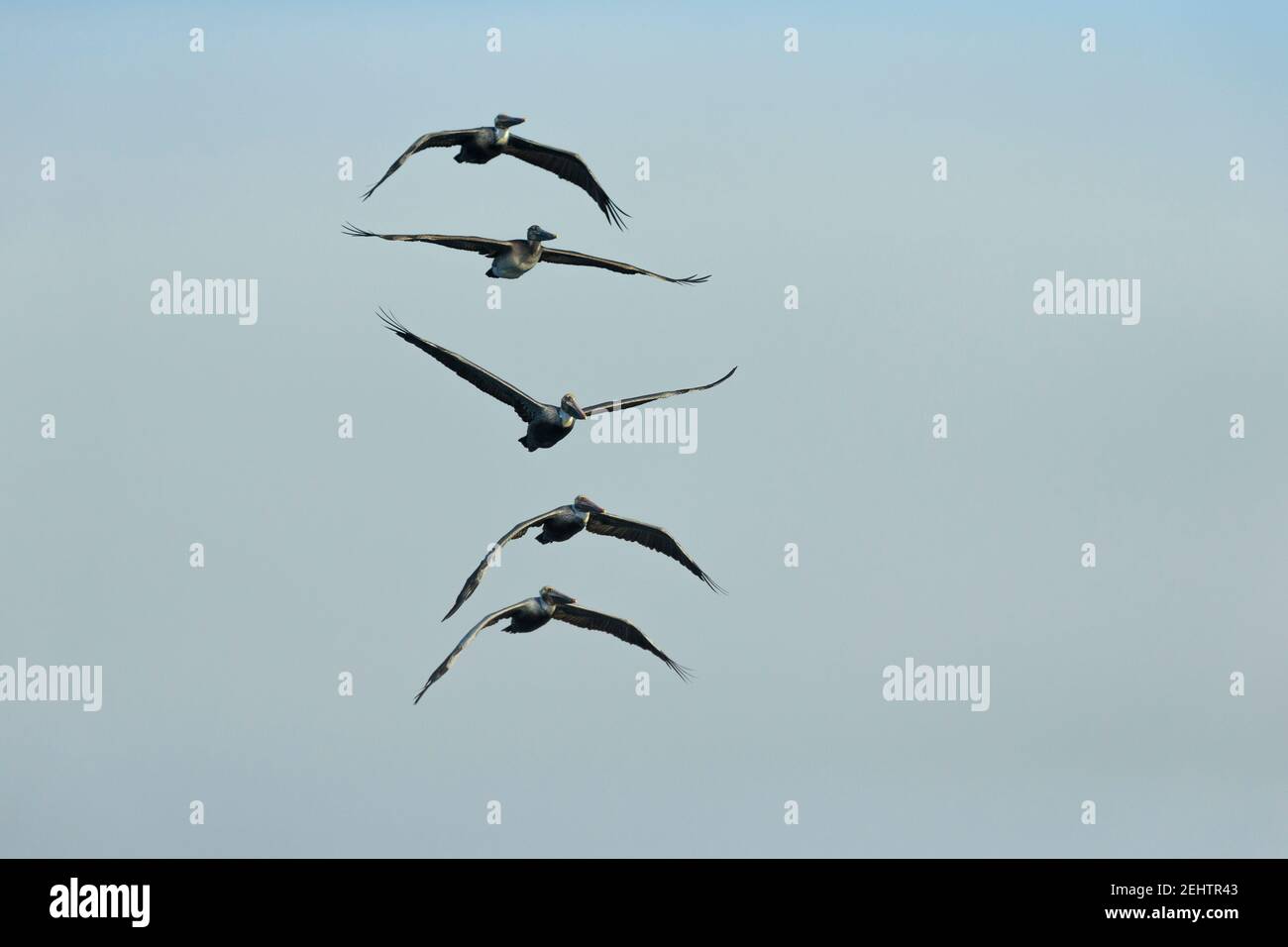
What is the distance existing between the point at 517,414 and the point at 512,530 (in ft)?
11.6

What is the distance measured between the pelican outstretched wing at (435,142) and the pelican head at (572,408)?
555 centimetres

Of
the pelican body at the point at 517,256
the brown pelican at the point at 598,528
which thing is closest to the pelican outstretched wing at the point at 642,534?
the brown pelican at the point at 598,528

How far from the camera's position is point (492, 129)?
5188 centimetres

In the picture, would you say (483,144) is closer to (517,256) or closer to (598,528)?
(517,256)

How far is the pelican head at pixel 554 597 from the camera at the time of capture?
53.6m

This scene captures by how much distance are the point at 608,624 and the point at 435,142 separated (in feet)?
36.5

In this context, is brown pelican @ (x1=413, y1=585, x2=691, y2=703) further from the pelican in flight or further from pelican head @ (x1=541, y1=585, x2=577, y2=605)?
the pelican in flight

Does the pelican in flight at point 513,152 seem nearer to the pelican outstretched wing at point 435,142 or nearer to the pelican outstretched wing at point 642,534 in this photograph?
the pelican outstretched wing at point 435,142
